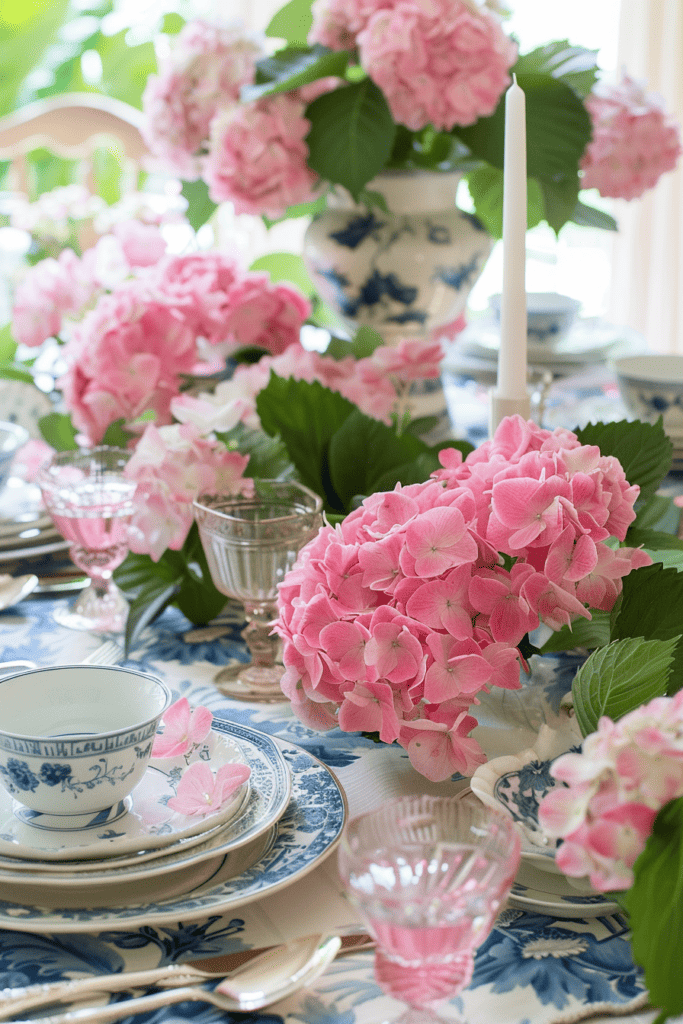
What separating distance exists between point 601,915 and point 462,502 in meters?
0.19

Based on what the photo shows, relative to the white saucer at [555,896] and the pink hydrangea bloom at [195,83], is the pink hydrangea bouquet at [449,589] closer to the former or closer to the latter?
the white saucer at [555,896]

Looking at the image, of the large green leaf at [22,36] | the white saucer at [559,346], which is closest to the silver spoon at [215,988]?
the white saucer at [559,346]

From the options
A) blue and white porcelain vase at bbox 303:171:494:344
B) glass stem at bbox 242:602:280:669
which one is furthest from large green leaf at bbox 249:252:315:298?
glass stem at bbox 242:602:280:669

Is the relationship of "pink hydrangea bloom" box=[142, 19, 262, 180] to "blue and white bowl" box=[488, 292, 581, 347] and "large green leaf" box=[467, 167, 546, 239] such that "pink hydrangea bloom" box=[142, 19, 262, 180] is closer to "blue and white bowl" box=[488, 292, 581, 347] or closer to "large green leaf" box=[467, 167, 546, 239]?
"large green leaf" box=[467, 167, 546, 239]

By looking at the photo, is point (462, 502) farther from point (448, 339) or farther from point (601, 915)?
point (448, 339)

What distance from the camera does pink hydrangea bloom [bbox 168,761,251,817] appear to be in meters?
0.48

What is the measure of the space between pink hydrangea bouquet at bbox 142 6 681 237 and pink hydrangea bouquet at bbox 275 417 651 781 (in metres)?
0.55

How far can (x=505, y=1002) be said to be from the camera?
0.41 m

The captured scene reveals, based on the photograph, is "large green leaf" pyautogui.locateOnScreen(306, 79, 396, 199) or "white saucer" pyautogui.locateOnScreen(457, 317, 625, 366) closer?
"large green leaf" pyautogui.locateOnScreen(306, 79, 396, 199)

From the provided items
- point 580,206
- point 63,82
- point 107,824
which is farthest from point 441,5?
point 63,82

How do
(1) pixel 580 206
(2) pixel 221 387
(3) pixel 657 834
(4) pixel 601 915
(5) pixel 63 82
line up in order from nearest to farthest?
(3) pixel 657 834, (4) pixel 601 915, (2) pixel 221 387, (1) pixel 580 206, (5) pixel 63 82

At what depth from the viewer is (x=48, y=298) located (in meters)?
1.08

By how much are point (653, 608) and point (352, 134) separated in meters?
0.65

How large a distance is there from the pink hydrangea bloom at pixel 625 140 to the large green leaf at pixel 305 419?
1.66ft
